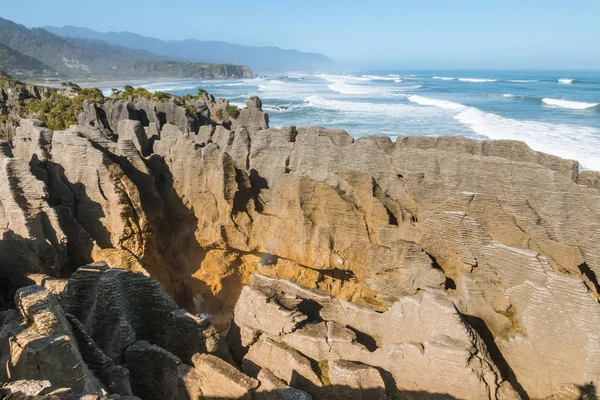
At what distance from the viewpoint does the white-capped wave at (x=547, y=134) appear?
2548 cm

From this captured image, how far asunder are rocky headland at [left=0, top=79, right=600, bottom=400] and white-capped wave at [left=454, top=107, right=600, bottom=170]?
63.9 feet

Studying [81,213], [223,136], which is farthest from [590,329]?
[223,136]

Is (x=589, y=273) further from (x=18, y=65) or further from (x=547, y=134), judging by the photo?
(x=18, y=65)

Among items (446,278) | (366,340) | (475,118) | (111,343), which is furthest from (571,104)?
(111,343)

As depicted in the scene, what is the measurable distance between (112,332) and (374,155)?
5885 millimetres

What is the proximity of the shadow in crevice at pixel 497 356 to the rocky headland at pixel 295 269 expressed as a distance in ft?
0.09

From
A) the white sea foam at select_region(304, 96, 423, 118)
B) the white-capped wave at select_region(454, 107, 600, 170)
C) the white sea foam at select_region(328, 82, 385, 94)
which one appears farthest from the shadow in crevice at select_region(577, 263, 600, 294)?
the white sea foam at select_region(328, 82, 385, 94)

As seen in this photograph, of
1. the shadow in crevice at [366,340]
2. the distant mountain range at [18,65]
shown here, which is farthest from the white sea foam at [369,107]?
the distant mountain range at [18,65]

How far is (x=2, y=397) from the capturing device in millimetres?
3459

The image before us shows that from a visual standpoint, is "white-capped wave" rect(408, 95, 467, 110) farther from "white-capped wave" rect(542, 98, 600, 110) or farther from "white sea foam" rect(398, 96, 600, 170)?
"white-capped wave" rect(542, 98, 600, 110)

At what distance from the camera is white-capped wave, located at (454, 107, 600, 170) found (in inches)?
1003

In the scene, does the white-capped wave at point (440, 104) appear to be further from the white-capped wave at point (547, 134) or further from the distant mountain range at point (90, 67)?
the distant mountain range at point (90, 67)

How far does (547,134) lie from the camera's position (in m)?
31.8

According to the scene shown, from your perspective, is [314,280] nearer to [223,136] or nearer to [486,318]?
[486,318]
